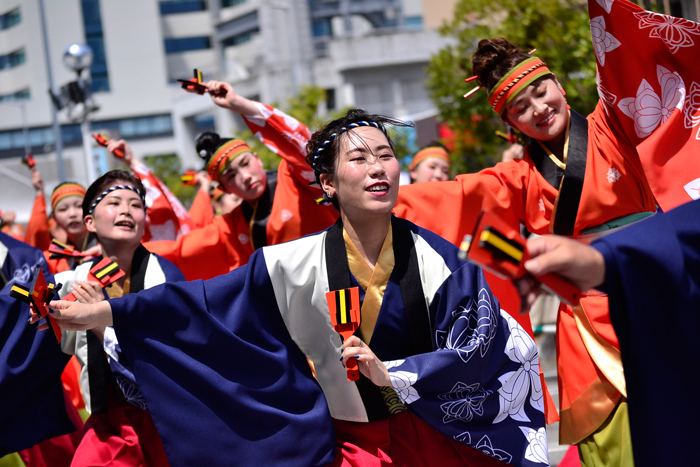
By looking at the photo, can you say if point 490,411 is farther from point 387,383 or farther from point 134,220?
point 134,220

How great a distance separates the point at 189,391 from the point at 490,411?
101 centimetres

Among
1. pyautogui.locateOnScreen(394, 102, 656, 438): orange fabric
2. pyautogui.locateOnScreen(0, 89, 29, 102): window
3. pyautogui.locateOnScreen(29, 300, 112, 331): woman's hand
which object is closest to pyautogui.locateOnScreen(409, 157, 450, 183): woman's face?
pyautogui.locateOnScreen(394, 102, 656, 438): orange fabric

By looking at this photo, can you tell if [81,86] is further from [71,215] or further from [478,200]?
[478,200]

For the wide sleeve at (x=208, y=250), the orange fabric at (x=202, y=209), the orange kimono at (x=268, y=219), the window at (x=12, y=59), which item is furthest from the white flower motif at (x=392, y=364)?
the window at (x=12, y=59)

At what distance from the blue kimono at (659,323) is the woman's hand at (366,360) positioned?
2.45 ft

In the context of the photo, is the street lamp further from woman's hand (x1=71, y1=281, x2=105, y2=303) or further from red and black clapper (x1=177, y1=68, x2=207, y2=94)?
woman's hand (x1=71, y1=281, x2=105, y2=303)

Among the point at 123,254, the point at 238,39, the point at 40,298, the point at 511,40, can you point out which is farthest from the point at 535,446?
the point at 238,39

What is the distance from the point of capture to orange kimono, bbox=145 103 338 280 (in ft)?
13.5

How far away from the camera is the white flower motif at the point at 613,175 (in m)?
2.96

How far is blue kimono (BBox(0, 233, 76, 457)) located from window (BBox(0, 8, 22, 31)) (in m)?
43.6

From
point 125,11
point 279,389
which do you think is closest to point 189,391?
point 279,389

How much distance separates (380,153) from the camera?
8.59ft

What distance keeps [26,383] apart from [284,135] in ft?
5.79

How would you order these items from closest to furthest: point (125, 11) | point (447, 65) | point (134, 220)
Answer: point (134, 220) → point (447, 65) → point (125, 11)
